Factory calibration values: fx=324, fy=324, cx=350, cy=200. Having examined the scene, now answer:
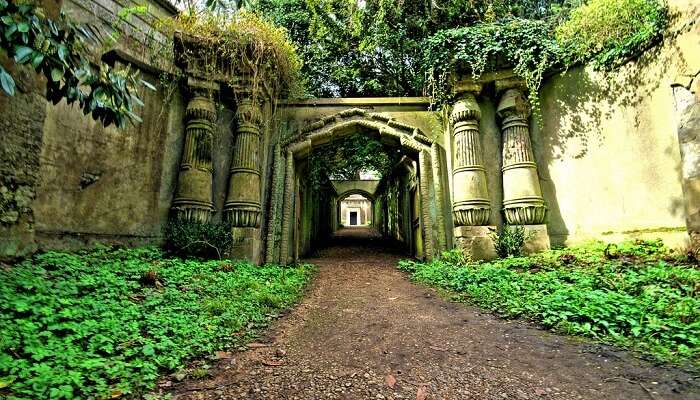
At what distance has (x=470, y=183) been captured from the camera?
6.83 metres

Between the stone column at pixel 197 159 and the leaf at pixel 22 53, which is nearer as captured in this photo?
the leaf at pixel 22 53

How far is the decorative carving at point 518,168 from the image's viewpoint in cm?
646

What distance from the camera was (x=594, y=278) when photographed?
13.6ft

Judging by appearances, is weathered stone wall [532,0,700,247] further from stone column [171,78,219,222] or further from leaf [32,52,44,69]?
leaf [32,52,44,69]

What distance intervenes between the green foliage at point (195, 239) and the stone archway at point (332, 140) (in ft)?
3.59

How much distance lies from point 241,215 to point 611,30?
770 centimetres

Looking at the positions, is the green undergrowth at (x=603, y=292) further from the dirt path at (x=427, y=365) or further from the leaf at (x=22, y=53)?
the leaf at (x=22, y=53)

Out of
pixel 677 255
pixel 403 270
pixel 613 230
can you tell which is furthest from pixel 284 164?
pixel 677 255

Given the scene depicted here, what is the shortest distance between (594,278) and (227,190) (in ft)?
21.5

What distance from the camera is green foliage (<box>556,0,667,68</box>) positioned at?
526 centimetres

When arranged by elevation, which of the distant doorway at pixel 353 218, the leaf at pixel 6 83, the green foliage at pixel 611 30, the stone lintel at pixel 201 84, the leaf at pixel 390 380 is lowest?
the leaf at pixel 390 380

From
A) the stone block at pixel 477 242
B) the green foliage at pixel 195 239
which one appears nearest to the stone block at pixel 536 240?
the stone block at pixel 477 242

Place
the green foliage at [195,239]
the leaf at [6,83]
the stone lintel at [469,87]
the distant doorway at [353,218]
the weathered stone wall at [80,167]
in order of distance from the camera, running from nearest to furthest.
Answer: the leaf at [6,83], the weathered stone wall at [80,167], the green foliage at [195,239], the stone lintel at [469,87], the distant doorway at [353,218]

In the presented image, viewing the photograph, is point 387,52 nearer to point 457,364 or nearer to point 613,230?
point 613,230
